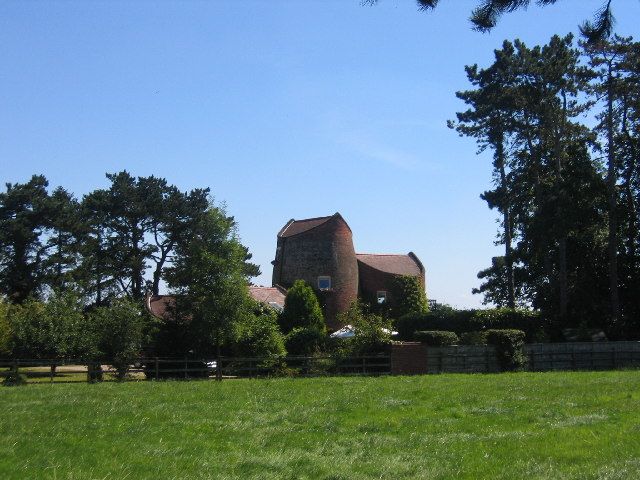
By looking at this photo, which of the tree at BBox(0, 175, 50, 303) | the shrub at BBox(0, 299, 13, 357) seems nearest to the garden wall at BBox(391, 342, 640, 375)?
the shrub at BBox(0, 299, 13, 357)

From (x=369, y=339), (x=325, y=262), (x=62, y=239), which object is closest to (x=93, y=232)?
(x=62, y=239)

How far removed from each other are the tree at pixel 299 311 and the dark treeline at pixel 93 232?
16.2 metres

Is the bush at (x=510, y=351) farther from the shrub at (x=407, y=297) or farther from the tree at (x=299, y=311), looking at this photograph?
the shrub at (x=407, y=297)

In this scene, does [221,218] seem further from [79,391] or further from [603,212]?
[603,212]

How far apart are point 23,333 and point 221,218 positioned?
466 inches

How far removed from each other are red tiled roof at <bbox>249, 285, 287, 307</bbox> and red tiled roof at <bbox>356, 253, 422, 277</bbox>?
8.51 metres

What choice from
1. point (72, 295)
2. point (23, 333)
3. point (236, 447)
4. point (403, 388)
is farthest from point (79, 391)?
point (72, 295)

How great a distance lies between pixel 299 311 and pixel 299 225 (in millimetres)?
14746

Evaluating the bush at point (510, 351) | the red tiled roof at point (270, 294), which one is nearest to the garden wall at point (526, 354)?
the bush at point (510, 351)

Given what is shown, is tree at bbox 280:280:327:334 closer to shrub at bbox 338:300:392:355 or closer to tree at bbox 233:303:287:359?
tree at bbox 233:303:287:359

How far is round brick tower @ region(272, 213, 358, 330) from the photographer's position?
56219mm

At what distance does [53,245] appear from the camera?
6072 cm

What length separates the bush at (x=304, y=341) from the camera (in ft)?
124

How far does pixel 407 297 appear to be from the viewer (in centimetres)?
5781
